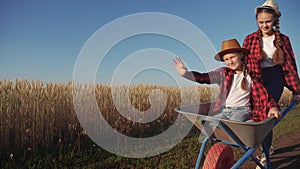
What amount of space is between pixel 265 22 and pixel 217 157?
1.72 m

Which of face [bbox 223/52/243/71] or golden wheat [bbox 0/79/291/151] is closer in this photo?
face [bbox 223/52/243/71]

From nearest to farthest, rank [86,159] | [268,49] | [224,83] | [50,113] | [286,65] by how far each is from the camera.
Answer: [224,83] < [286,65] < [268,49] < [86,159] < [50,113]

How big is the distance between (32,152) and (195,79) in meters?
2.74

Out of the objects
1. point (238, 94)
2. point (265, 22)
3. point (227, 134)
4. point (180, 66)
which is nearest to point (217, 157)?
point (227, 134)

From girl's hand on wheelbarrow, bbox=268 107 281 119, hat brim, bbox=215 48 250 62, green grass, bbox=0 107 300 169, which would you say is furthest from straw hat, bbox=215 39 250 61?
green grass, bbox=0 107 300 169

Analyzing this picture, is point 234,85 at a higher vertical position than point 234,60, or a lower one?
lower

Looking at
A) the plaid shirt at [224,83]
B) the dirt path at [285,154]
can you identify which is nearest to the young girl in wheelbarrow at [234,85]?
the plaid shirt at [224,83]

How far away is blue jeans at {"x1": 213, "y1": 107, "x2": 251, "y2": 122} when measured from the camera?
2.48 metres

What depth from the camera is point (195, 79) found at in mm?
2721

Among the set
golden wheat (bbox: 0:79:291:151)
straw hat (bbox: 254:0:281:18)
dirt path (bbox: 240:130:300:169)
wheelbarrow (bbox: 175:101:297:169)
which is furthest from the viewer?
golden wheat (bbox: 0:79:291:151)

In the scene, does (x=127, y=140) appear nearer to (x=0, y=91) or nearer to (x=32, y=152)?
(x=32, y=152)

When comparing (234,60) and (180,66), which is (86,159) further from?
(234,60)

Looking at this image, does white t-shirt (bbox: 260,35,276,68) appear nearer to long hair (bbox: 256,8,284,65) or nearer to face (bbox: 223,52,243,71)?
long hair (bbox: 256,8,284,65)

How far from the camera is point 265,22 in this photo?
9.53 ft
